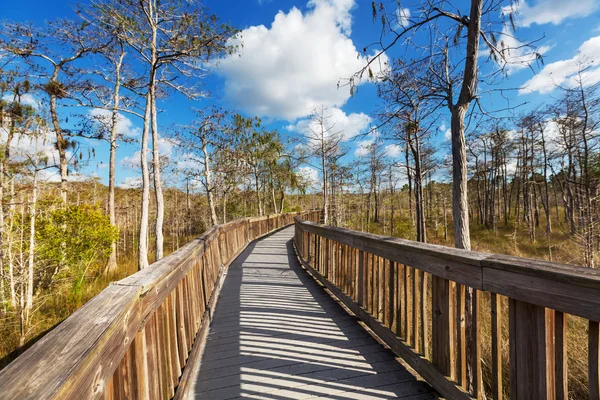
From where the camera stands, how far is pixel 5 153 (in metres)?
6.90

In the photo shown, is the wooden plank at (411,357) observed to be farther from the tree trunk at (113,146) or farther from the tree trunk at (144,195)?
the tree trunk at (113,146)

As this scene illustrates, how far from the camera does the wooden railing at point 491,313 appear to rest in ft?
4.14

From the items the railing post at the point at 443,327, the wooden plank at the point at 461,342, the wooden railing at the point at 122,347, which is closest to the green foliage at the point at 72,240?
the wooden railing at the point at 122,347

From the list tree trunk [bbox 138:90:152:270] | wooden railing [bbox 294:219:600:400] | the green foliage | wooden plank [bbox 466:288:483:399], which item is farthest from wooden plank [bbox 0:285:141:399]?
tree trunk [bbox 138:90:152:270]

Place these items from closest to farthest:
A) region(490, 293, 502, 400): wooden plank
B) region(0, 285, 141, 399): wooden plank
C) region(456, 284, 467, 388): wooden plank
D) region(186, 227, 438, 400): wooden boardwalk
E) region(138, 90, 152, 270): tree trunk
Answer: region(0, 285, 141, 399): wooden plank, region(490, 293, 502, 400): wooden plank, region(456, 284, 467, 388): wooden plank, region(186, 227, 438, 400): wooden boardwalk, region(138, 90, 152, 270): tree trunk

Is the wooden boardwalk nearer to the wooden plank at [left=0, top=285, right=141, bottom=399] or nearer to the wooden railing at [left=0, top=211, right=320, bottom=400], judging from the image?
the wooden railing at [left=0, top=211, right=320, bottom=400]

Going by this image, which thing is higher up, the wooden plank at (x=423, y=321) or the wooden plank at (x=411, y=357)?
the wooden plank at (x=423, y=321)

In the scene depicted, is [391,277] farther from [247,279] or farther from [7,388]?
[247,279]

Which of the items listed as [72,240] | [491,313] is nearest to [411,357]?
[491,313]

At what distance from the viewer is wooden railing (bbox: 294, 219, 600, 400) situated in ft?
4.14

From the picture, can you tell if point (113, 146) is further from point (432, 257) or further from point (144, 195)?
point (432, 257)

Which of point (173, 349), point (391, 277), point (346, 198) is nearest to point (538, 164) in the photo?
point (346, 198)

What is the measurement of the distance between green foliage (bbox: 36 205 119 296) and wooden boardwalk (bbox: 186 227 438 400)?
8.42 meters

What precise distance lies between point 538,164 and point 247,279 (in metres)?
29.6
